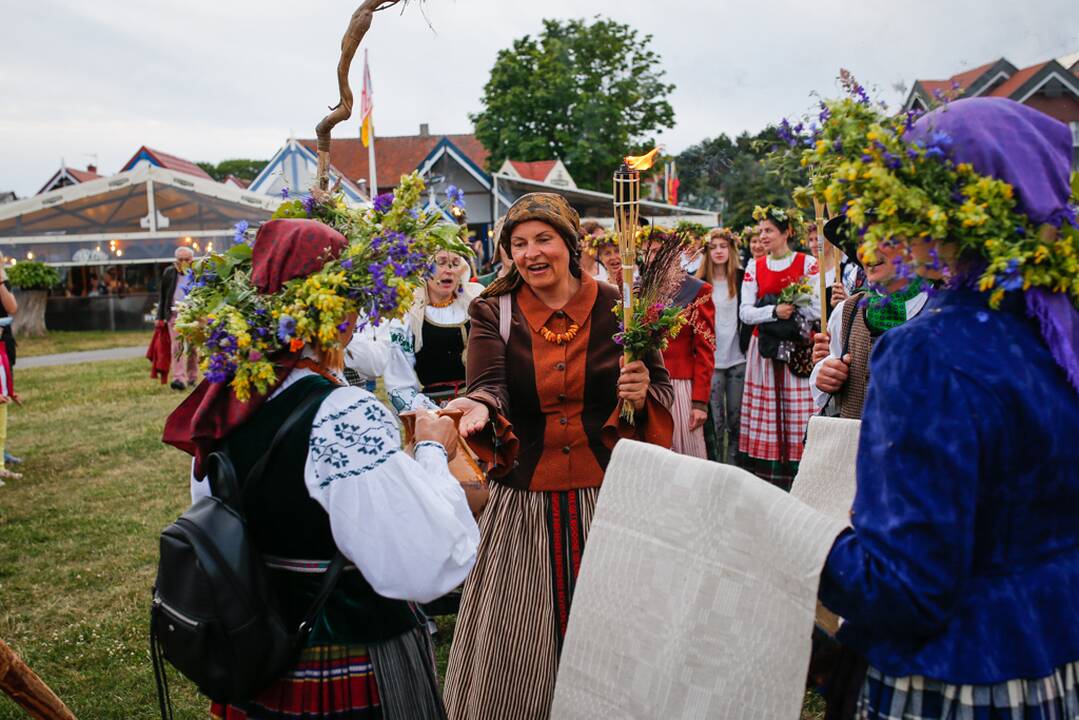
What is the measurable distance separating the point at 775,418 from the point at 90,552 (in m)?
Result: 5.03

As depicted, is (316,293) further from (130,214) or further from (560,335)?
(130,214)

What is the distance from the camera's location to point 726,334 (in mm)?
6695

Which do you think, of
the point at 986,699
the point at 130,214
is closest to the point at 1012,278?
the point at 986,699

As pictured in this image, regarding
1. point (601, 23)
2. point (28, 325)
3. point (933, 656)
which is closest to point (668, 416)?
point (933, 656)

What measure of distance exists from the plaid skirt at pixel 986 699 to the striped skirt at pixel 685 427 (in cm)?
431

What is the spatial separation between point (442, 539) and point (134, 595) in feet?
12.7

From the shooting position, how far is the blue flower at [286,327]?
1837mm

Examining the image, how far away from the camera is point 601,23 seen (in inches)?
1457

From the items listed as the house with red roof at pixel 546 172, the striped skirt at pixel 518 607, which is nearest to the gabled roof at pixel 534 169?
the house with red roof at pixel 546 172

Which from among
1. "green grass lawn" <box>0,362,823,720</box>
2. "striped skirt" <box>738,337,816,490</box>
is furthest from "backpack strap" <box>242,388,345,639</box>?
"striped skirt" <box>738,337,816,490</box>

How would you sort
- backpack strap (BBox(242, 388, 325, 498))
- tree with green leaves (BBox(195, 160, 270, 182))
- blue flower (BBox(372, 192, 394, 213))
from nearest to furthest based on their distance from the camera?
1. backpack strap (BBox(242, 388, 325, 498))
2. blue flower (BBox(372, 192, 394, 213))
3. tree with green leaves (BBox(195, 160, 270, 182))

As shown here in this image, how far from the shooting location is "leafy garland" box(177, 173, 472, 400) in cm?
185

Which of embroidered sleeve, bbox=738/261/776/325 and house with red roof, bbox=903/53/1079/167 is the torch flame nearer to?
embroidered sleeve, bbox=738/261/776/325

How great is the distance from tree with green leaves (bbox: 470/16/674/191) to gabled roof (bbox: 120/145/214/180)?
13.8 metres
